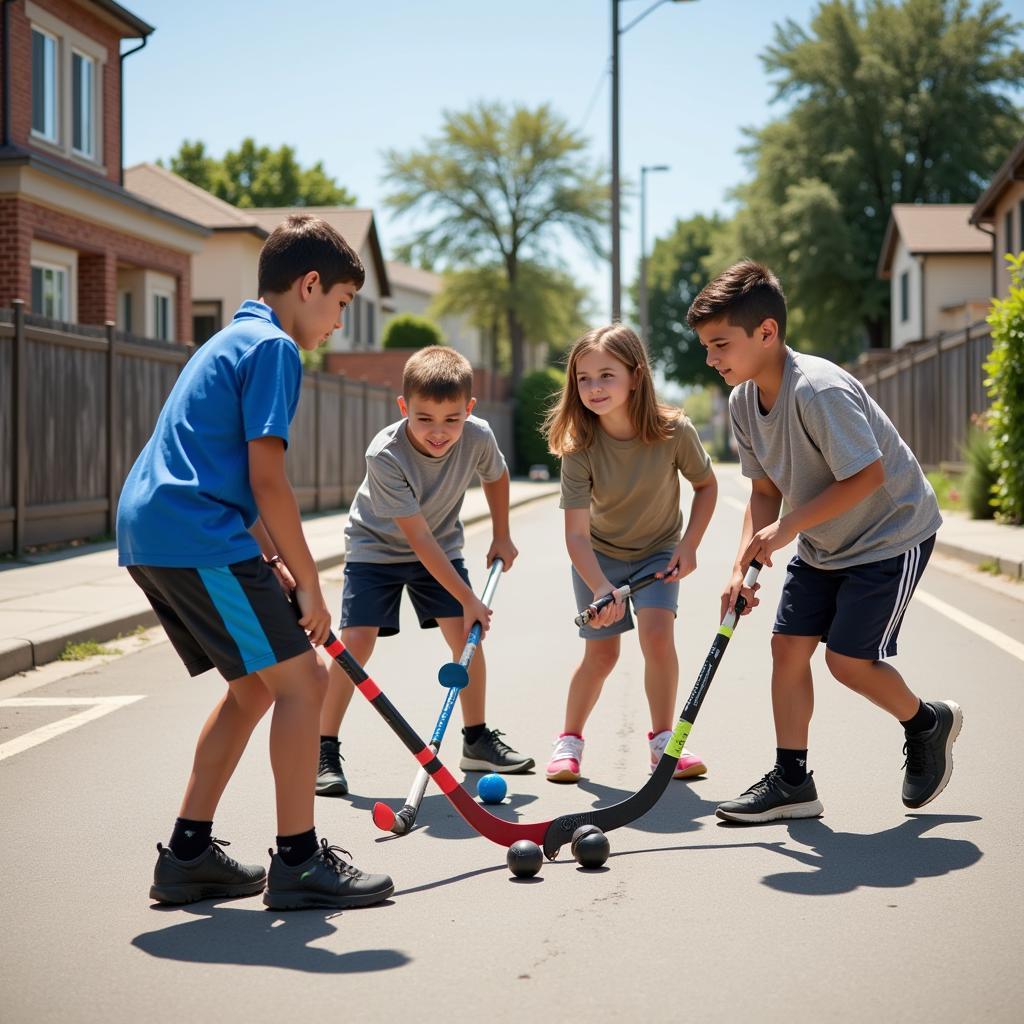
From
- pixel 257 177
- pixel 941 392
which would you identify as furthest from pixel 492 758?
pixel 257 177

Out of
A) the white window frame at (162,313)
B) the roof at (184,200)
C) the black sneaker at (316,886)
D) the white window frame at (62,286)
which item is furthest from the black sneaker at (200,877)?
the roof at (184,200)

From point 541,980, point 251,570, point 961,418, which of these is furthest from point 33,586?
point 961,418

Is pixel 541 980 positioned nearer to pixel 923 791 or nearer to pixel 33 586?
pixel 923 791

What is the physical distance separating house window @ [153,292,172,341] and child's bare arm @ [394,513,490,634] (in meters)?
20.2

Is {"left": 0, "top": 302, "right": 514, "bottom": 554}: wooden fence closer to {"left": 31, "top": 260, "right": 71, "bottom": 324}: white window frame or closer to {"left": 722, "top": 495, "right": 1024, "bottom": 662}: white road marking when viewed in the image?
{"left": 31, "top": 260, "right": 71, "bottom": 324}: white window frame

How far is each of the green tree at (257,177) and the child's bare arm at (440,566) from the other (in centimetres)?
6396

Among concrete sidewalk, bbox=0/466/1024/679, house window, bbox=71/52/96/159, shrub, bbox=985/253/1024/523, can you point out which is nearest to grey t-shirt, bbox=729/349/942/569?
concrete sidewalk, bbox=0/466/1024/679

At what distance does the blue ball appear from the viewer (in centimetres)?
470

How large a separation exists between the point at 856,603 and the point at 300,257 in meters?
2.05

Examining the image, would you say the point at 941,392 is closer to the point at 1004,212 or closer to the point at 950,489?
the point at 950,489

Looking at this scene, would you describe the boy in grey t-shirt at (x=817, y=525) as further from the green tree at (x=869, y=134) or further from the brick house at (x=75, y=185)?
the green tree at (x=869, y=134)

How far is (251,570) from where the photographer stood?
349cm

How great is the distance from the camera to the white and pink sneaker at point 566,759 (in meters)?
5.01

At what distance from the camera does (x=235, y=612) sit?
3465mm
